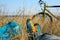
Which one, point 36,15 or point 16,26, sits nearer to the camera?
point 16,26

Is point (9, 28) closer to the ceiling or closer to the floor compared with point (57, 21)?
closer to the ceiling

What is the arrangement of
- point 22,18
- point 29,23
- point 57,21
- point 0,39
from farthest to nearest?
point 57,21, point 22,18, point 29,23, point 0,39

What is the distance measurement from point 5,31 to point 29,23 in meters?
0.78

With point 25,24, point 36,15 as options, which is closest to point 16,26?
point 25,24

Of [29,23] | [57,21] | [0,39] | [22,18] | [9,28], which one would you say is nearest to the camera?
[0,39]

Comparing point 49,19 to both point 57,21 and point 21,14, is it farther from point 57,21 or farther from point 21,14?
point 21,14

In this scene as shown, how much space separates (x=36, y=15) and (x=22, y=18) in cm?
123

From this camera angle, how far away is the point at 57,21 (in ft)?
21.5

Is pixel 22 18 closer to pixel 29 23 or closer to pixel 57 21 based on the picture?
pixel 29 23

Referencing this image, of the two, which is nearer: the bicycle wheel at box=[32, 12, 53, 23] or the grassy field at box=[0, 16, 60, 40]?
the grassy field at box=[0, 16, 60, 40]

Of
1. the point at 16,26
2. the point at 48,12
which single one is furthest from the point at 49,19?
the point at 16,26

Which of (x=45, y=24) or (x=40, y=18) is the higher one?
(x=40, y=18)

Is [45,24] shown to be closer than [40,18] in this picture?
Yes

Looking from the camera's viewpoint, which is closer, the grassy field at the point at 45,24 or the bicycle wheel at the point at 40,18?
the grassy field at the point at 45,24
